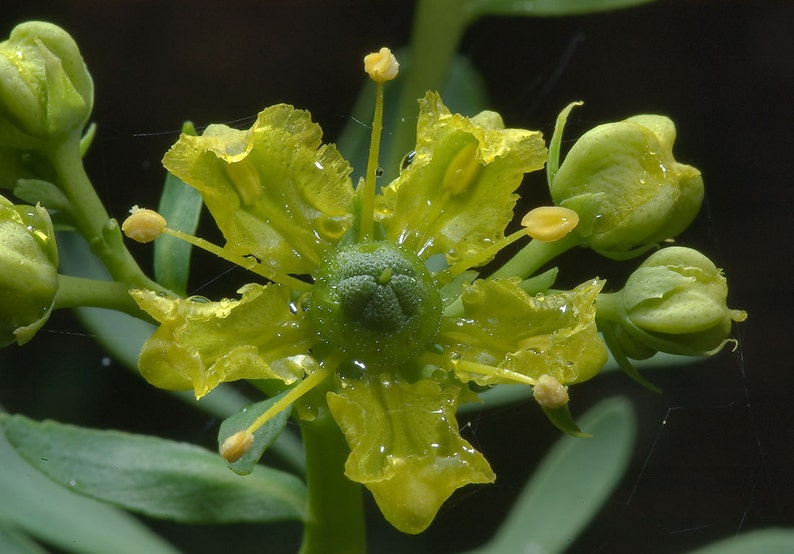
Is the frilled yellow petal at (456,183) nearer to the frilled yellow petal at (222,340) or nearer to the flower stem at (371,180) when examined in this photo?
the flower stem at (371,180)

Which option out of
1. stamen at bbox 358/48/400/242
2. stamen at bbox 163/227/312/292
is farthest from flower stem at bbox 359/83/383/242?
stamen at bbox 163/227/312/292

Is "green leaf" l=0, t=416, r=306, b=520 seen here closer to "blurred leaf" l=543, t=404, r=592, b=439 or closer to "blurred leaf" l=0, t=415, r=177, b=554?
"blurred leaf" l=0, t=415, r=177, b=554

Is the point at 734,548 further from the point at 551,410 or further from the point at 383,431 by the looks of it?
the point at 383,431

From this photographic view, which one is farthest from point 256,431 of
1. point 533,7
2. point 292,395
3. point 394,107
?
point 533,7

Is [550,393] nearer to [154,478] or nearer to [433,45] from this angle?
[154,478]

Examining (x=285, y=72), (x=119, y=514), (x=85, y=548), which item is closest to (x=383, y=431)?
(x=85, y=548)

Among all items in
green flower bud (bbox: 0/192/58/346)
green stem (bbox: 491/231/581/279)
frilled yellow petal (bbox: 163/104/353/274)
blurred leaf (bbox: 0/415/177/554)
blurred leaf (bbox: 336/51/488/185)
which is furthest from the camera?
blurred leaf (bbox: 336/51/488/185)

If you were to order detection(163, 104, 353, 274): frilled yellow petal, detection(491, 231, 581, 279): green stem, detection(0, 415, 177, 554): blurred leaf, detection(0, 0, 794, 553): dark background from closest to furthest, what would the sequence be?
detection(163, 104, 353, 274): frilled yellow petal, detection(491, 231, 581, 279): green stem, detection(0, 415, 177, 554): blurred leaf, detection(0, 0, 794, 553): dark background

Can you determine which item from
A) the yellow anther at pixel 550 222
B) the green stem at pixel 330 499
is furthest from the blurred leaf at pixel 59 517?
the yellow anther at pixel 550 222
